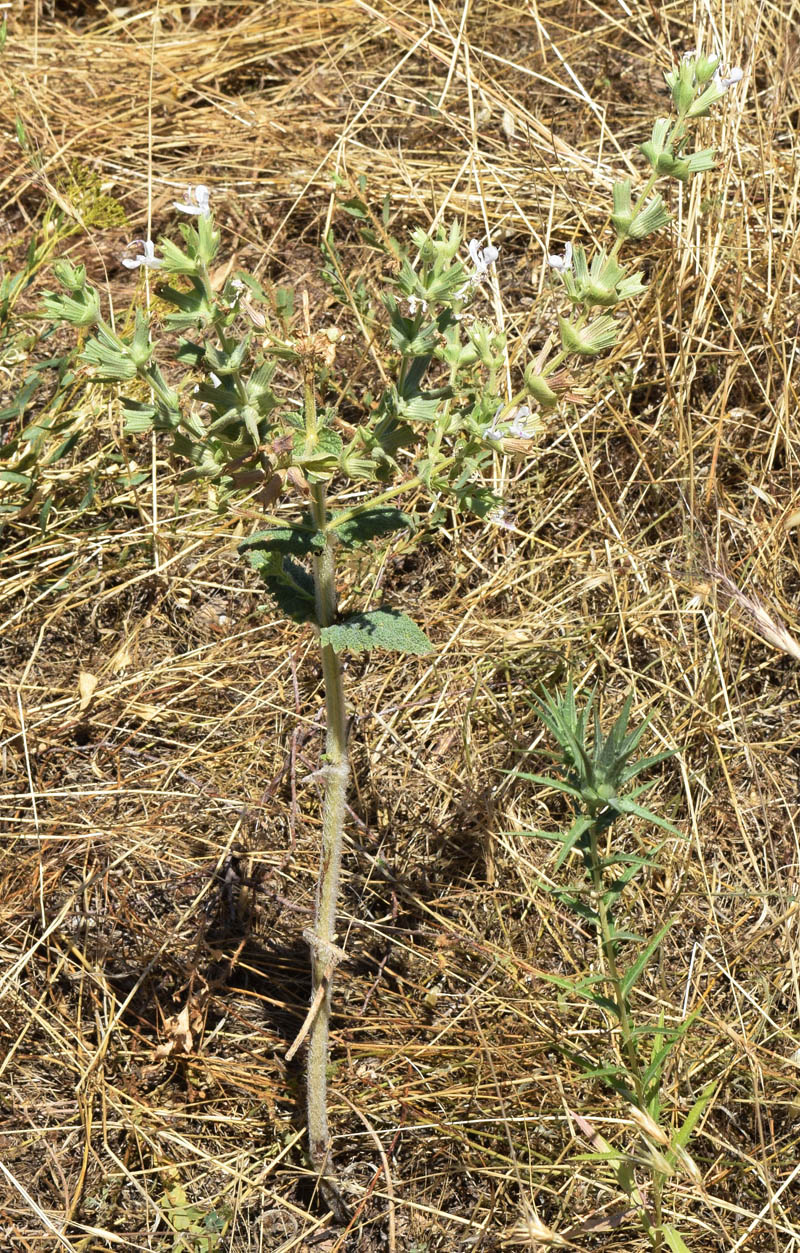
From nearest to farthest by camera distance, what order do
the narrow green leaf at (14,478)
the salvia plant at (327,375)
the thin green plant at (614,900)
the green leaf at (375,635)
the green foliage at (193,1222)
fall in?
1. the salvia plant at (327,375)
2. the green leaf at (375,635)
3. the thin green plant at (614,900)
4. the green foliage at (193,1222)
5. the narrow green leaf at (14,478)

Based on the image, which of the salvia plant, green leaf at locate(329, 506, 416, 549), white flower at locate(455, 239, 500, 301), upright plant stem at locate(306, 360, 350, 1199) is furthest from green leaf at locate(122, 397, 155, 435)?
white flower at locate(455, 239, 500, 301)

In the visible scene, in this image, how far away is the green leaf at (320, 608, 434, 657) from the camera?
62.5 inches

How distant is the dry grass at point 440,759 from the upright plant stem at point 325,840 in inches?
5.3

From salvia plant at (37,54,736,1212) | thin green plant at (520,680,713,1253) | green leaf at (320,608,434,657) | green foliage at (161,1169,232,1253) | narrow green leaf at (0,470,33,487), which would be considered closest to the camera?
salvia plant at (37,54,736,1212)

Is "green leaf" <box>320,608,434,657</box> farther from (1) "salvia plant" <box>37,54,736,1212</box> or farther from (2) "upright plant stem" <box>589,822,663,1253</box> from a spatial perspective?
(2) "upright plant stem" <box>589,822,663,1253</box>

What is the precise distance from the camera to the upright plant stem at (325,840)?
5.37 feet

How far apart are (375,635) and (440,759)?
1010 mm

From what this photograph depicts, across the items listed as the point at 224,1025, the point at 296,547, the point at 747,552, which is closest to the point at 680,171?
the point at 296,547

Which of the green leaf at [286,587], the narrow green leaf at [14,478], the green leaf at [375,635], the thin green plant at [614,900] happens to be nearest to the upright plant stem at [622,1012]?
the thin green plant at [614,900]

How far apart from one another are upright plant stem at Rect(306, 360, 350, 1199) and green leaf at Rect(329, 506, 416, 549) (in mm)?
18

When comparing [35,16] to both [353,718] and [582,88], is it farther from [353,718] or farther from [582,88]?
[353,718]

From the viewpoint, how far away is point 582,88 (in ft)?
10.7

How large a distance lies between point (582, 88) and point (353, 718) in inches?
75.6

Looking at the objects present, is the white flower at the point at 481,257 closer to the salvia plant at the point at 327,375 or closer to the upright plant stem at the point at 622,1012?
the salvia plant at the point at 327,375
